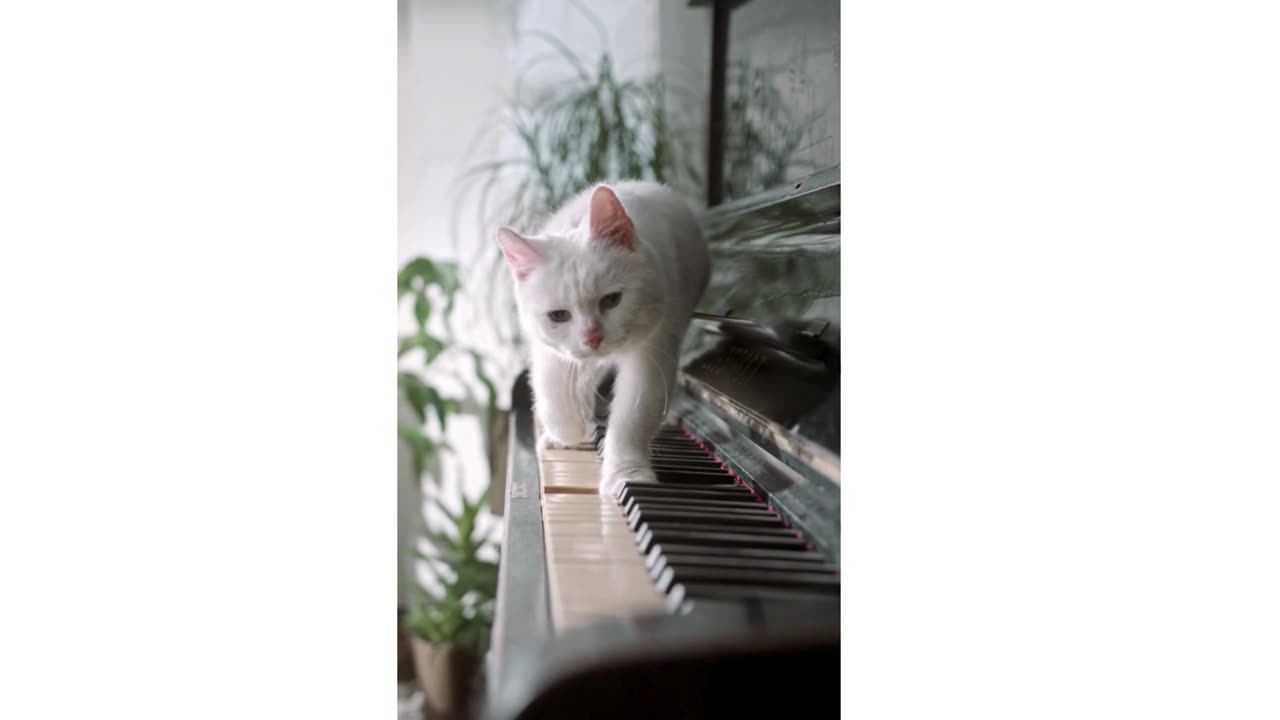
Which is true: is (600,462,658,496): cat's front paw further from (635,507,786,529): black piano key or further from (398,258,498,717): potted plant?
(398,258,498,717): potted plant

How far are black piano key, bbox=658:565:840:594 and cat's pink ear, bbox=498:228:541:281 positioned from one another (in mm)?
343

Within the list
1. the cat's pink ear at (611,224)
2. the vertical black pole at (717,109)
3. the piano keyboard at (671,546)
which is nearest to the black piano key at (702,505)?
the piano keyboard at (671,546)

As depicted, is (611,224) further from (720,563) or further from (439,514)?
(439,514)

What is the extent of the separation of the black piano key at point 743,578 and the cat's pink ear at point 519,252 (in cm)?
34

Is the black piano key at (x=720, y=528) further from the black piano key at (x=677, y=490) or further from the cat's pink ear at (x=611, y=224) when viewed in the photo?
the cat's pink ear at (x=611, y=224)

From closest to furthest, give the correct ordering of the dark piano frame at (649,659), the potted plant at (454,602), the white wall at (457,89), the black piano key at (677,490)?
1. the dark piano frame at (649,659)
2. the black piano key at (677,490)
3. the white wall at (457,89)
4. the potted plant at (454,602)

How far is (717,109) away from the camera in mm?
1037

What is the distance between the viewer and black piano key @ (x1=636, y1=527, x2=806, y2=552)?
758mm

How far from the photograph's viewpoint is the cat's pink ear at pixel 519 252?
3.00ft

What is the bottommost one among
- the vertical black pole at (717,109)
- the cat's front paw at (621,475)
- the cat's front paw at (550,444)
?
the cat's front paw at (621,475)

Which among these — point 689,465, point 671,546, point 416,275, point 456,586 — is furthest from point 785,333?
point 456,586
